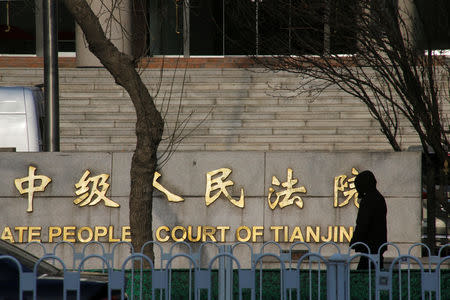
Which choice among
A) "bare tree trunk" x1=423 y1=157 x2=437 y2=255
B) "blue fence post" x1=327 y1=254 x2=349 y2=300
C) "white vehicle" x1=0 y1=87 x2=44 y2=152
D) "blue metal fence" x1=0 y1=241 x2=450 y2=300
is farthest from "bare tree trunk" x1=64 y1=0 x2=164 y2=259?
"white vehicle" x1=0 y1=87 x2=44 y2=152

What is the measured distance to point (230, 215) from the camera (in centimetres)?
1210

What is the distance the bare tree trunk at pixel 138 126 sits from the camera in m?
Answer: 9.45

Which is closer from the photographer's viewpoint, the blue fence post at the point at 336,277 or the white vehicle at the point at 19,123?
the blue fence post at the point at 336,277

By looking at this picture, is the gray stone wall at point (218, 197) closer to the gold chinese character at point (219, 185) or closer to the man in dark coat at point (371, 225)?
the gold chinese character at point (219, 185)

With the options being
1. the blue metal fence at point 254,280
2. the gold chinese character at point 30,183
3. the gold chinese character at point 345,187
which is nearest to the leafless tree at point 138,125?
the blue metal fence at point 254,280

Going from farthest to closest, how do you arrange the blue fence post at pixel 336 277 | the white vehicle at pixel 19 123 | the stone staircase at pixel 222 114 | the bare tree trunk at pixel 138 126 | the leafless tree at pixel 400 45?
the stone staircase at pixel 222 114, the white vehicle at pixel 19 123, the leafless tree at pixel 400 45, the bare tree trunk at pixel 138 126, the blue fence post at pixel 336 277

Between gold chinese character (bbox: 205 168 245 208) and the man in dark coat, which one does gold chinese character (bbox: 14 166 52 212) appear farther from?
the man in dark coat

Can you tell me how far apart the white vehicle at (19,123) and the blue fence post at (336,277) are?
873 centimetres

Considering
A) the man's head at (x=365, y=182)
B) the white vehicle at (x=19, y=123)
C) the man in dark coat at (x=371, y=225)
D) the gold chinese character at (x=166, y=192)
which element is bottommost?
the man in dark coat at (x=371, y=225)

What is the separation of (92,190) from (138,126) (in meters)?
2.81

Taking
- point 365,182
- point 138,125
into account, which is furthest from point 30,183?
point 365,182

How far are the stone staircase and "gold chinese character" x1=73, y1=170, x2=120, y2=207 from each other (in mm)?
5171

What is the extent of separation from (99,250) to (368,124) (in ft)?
29.2

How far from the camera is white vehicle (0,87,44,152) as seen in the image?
13992 mm
